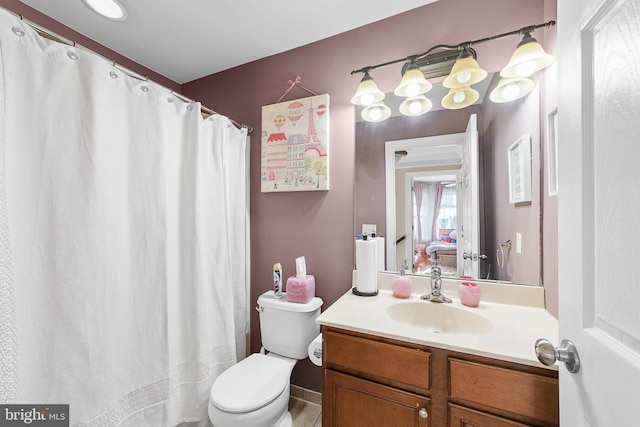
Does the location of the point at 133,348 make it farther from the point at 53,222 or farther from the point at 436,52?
the point at 436,52

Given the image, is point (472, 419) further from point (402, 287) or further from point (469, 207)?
point (469, 207)

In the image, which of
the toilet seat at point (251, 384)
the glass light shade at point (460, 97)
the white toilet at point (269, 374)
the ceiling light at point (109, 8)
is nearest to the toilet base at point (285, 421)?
the white toilet at point (269, 374)

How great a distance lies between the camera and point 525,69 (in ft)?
3.62

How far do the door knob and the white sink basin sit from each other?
0.54m

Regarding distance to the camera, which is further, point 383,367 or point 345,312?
point 345,312

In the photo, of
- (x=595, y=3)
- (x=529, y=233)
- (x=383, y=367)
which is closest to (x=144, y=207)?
(x=383, y=367)

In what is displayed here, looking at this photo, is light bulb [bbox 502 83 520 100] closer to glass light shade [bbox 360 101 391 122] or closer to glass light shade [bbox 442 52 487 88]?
glass light shade [bbox 442 52 487 88]

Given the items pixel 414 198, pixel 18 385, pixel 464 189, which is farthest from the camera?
pixel 414 198

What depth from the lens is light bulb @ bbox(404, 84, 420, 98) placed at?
1299 mm

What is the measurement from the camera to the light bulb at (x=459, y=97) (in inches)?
51.5

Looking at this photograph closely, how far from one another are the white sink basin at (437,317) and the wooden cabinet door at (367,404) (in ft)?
1.07

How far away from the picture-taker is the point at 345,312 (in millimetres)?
1166

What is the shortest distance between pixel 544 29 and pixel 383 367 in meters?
1.64
